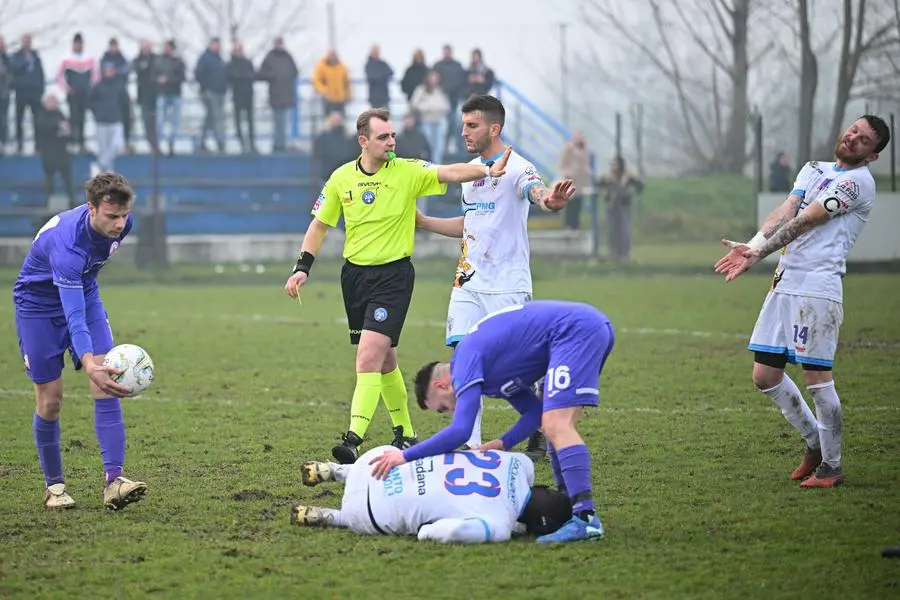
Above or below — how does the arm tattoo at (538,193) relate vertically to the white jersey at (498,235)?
above

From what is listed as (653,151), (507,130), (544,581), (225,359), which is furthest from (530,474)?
(653,151)

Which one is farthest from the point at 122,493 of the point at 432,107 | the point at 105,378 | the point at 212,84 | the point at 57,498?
the point at 212,84

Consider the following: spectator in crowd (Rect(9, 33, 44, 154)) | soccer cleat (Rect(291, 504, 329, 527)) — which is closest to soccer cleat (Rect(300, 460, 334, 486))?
soccer cleat (Rect(291, 504, 329, 527))

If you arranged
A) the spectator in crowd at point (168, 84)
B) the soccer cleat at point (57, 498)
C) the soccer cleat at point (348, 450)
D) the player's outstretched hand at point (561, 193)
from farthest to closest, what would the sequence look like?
the spectator in crowd at point (168, 84), the soccer cleat at point (348, 450), the player's outstretched hand at point (561, 193), the soccer cleat at point (57, 498)

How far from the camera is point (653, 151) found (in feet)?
133

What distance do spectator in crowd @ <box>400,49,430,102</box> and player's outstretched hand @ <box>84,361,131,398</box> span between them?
20.3m

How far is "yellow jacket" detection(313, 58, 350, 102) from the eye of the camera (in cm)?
2670

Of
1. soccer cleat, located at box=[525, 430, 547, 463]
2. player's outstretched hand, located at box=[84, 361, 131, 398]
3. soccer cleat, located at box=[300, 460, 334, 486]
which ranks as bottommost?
soccer cleat, located at box=[525, 430, 547, 463]

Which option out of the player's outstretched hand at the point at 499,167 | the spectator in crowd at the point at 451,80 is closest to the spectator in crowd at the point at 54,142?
the spectator in crowd at the point at 451,80

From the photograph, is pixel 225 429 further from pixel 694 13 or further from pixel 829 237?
pixel 694 13

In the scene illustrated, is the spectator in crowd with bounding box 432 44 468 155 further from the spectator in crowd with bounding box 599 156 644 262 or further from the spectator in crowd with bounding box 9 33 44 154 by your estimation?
the spectator in crowd with bounding box 9 33 44 154

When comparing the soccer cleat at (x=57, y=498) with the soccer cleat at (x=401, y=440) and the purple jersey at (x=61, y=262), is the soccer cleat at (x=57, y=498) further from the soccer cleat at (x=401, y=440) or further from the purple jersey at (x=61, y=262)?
the soccer cleat at (x=401, y=440)

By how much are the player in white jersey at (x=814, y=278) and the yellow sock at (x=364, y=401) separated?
7.84 feet

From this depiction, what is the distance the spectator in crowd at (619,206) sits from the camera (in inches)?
1035
